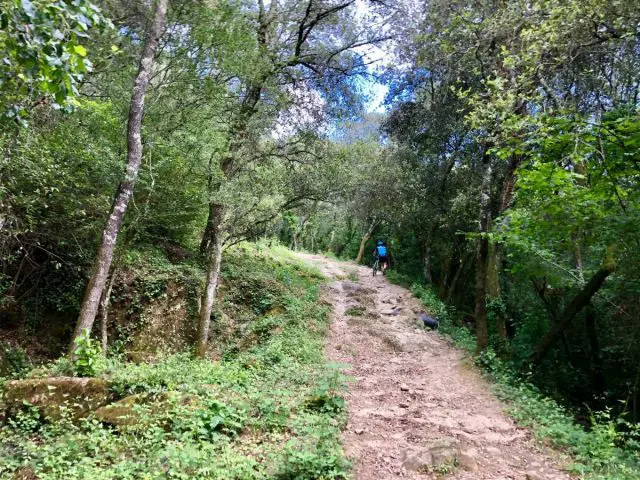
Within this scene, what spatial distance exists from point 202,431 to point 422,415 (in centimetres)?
373

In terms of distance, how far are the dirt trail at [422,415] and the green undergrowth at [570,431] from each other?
0.26 meters

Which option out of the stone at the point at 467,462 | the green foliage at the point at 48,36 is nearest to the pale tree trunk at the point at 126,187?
the green foliage at the point at 48,36

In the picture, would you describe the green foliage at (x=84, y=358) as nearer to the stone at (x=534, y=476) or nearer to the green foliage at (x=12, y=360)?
the green foliage at (x=12, y=360)

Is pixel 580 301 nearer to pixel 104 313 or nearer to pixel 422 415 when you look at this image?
pixel 422 415

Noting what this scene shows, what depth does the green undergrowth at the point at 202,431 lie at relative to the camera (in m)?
4.59

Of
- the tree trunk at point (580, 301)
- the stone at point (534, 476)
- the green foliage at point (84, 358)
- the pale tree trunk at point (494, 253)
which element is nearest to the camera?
the stone at point (534, 476)

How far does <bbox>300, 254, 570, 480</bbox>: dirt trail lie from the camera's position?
5.15 m

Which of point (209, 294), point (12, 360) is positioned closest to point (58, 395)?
point (12, 360)

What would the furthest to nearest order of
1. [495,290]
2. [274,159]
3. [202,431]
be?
Answer: 1. [274,159]
2. [495,290]
3. [202,431]

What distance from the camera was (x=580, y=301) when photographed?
9.34 m

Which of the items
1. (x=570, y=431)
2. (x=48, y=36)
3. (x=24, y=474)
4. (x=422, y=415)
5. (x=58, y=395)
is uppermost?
(x=48, y=36)

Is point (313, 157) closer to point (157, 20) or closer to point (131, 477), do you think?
point (157, 20)

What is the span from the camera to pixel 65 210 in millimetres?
9102

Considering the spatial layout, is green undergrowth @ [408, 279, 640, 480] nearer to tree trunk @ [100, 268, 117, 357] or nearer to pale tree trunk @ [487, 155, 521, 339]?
pale tree trunk @ [487, 155, 521, 339]
